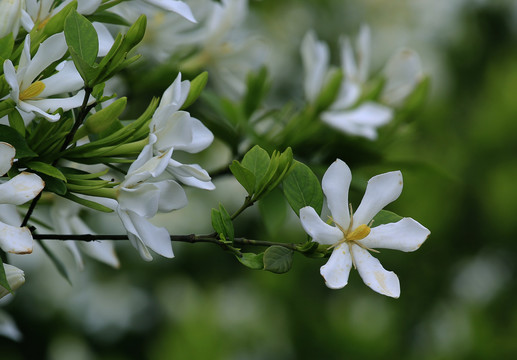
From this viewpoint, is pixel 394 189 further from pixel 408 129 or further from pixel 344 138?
pixel 408 129

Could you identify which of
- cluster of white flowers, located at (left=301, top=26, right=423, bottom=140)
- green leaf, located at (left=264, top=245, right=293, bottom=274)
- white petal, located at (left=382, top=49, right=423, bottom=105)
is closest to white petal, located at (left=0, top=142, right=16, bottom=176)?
green leaf, located at (left=264, top=245, right=293, bottom=274)

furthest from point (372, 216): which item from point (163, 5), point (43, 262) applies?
point (43, 262)

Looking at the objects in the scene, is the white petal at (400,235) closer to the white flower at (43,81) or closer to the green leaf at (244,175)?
the green leaf at (244,175)

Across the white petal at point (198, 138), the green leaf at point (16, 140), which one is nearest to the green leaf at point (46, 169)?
the green leaf at point (16, 140)

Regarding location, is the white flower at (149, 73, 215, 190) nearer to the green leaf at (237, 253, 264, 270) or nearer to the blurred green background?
the green leaf at (237, 253, 264, 270)

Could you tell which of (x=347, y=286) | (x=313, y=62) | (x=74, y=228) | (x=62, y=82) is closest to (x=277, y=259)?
(x=62, y=82)

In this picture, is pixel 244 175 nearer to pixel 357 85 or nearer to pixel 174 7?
pixel 174 7

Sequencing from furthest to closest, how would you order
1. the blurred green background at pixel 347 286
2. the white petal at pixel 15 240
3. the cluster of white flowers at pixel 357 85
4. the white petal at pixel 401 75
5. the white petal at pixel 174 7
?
1. the blurred green background at pixel 347 286
2. the white petal at pixel 401 75
3. the cluster of white flowers at pixel 357 85
4. the white petal at pixel 174 7
5. the white petal at pixel 15 240
